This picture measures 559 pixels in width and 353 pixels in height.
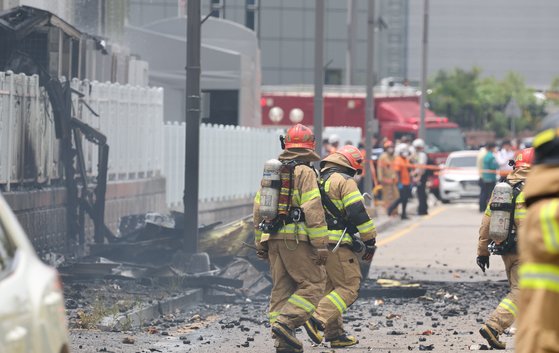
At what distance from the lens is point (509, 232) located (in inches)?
435

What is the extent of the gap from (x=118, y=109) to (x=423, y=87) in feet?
88.4

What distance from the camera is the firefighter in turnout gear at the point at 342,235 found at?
11.3 meters

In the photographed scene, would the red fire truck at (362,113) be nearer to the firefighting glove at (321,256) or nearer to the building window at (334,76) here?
the building window at (334,76)

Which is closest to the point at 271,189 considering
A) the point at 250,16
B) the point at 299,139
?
the point at 299,139

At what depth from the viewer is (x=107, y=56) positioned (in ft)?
74.5

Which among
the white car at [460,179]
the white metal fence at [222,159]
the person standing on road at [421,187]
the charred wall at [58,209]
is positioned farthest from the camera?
the white car at [460,179]

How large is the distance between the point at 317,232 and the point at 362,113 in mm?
37033

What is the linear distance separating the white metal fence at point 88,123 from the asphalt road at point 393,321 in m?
3.52

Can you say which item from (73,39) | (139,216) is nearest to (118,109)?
(73,39)

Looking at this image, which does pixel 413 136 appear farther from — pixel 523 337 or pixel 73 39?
pixel 523 337

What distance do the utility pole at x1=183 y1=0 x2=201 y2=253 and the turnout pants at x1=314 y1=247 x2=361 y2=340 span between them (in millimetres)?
5082

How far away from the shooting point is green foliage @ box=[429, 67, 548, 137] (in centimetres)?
9081

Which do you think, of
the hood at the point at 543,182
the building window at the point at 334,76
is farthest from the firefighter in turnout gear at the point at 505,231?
the building window at the point at 334,76

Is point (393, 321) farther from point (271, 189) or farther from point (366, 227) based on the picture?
point (271, 189)
